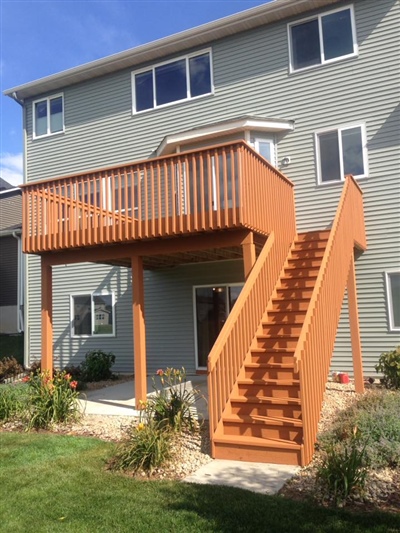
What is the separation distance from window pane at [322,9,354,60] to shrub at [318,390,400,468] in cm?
829

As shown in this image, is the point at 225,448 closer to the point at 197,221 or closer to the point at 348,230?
the point at 197,221

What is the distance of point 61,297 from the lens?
15.3 metres

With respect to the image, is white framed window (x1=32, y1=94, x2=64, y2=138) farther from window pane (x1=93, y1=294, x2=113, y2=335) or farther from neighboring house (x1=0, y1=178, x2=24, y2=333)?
window pane (x1=93, y1=294, x2=113, y2=335)

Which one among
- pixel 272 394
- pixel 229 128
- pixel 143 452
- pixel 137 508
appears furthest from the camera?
pixel 229 128

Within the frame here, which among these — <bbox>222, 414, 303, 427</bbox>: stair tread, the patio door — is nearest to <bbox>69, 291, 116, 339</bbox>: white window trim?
the patio door

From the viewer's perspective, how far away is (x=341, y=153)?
454 inches

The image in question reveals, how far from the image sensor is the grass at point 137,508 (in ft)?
14.0

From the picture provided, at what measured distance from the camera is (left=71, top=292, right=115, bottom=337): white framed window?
14445mm

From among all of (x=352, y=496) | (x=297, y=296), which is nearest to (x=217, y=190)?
(x=297, y=296)

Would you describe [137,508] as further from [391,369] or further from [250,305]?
[391,369]

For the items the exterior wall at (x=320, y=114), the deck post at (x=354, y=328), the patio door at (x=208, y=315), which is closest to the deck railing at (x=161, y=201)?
the exterior wall at (x=320, y=114)

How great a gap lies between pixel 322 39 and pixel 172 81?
421cm

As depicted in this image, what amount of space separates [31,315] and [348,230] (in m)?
10.7

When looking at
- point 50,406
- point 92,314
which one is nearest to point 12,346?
point 92,314
